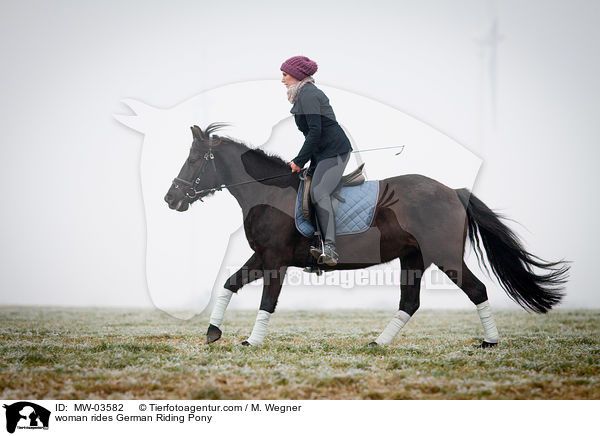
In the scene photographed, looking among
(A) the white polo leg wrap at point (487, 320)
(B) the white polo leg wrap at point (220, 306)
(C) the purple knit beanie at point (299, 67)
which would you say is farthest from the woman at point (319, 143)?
(A) the white polo leg wrap at point (487, 320)

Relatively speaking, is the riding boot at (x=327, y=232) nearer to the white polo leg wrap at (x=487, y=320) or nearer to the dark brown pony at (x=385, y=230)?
the dark brown pony at (x=385, y=230)

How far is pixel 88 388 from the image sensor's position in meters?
3.86

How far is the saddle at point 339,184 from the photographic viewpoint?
5.12 m

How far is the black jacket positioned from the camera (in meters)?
4.99

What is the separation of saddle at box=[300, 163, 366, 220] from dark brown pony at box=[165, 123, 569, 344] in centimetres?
17

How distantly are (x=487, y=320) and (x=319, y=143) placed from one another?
239cm

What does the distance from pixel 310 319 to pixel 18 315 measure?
4740 mm

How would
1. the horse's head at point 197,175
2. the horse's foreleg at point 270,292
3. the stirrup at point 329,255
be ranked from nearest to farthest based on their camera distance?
the stirrup at point 329,255 < the horse's foreleg at point 270,292 < the horse's head at point 197,175

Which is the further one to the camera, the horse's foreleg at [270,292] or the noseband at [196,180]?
the noseband at [196,180]

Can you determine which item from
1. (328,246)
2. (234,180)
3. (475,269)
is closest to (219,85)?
(234,180)

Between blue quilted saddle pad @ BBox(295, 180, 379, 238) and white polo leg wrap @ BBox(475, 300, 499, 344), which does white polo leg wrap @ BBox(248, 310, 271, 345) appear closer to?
blue quilted saddle pad @ BBox(295, 180, 379, 238)
